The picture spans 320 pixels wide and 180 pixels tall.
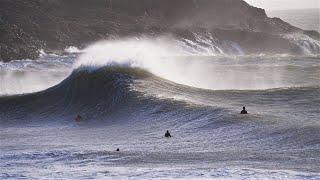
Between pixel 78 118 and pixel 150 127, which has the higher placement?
pixel 78 118

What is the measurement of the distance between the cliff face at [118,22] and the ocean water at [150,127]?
28617 mm

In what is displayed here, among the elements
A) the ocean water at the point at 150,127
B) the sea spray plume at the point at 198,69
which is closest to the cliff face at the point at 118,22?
the sea spray plume at the point at 198,69

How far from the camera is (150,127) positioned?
2145cm

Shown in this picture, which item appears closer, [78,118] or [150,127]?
[150,127]

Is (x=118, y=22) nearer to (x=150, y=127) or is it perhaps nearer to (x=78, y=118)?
(x=78, y=118)

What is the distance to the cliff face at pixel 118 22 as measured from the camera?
69537 millimetres

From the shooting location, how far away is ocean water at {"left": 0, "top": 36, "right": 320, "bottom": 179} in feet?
47.8

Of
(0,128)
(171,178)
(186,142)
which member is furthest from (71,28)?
(171,178)

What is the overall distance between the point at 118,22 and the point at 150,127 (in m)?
61.8

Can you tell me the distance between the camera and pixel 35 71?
4991cm

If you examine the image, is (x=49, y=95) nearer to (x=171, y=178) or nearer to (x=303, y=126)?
(x=303, y=126)

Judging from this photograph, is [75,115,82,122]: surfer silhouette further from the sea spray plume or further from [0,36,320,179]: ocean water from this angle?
the sea spray plume

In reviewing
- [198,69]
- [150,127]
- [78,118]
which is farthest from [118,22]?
[150,127]

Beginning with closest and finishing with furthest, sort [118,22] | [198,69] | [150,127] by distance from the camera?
[150,127], [198,69], [118,22]
